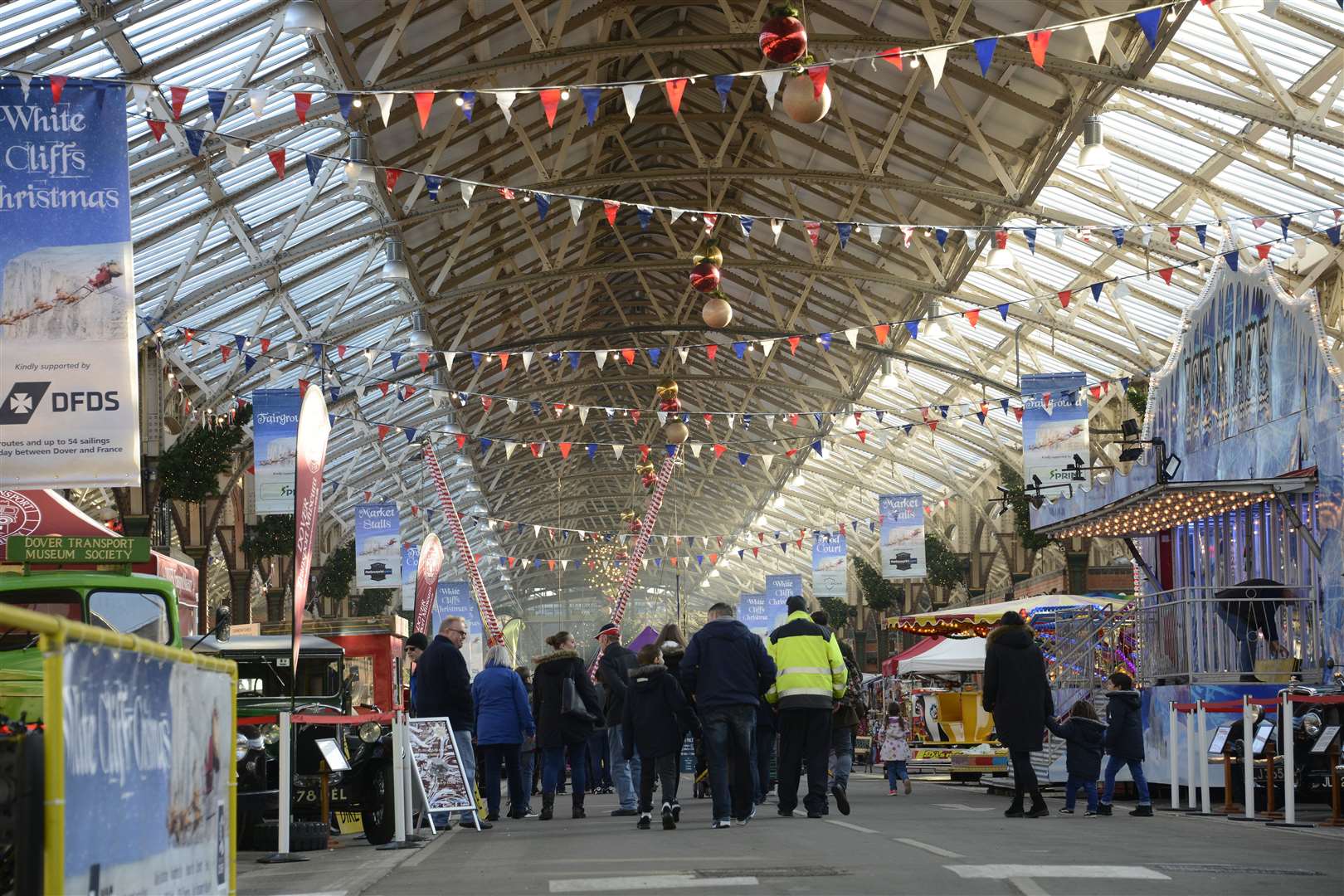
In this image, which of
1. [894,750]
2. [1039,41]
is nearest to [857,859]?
[1039,41]

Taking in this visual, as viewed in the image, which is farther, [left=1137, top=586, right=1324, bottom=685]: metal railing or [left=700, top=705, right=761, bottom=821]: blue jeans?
[left=1137, top=586, right=1324, bottom=685]: metal railing

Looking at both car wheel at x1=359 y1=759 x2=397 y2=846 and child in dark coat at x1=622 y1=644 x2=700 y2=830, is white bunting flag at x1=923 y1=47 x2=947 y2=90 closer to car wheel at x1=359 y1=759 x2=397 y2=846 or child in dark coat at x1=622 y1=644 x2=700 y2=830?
child in dark coat at x1=622 y1=644 x2=700 y2=830

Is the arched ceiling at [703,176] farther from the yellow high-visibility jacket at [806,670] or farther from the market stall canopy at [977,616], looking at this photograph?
the yellow high-visibility jacket at [806,670]

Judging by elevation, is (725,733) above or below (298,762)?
above

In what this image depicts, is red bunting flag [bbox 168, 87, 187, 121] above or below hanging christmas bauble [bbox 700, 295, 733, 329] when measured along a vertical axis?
above

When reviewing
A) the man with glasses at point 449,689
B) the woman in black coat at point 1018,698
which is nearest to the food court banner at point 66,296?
the man with glasses at point 449,689

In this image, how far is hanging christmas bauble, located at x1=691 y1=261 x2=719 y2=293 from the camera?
18.6 metres

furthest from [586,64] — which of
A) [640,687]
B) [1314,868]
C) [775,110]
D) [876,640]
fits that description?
[876,640]

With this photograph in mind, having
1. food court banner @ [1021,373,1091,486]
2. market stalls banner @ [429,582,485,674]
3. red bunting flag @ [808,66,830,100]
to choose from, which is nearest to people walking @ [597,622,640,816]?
red bunting flag @ [808,66,830,100]

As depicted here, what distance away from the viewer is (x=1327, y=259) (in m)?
20.9

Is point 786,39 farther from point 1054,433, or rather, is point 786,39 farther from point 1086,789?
point 1054,433

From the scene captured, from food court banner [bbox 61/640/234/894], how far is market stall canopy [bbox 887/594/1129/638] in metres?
20.6

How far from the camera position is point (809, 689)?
39.9 ft

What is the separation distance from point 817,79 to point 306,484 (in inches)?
200
